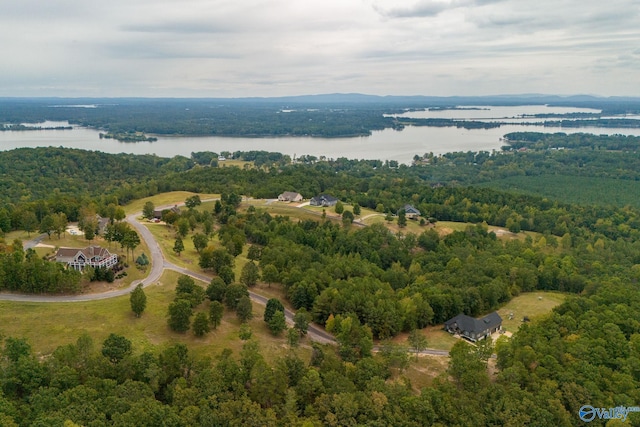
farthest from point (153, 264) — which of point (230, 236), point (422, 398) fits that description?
point (422, 398)

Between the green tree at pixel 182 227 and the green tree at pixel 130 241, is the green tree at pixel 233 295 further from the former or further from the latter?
the green tree at pixel 182 227

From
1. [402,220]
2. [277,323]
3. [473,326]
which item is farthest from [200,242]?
[402,220]

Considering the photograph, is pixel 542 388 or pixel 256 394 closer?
pixel 256 394

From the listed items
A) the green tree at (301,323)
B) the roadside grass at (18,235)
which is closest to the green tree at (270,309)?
the green tree at (301,323)

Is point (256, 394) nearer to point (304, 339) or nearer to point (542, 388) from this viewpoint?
point (304, 339)

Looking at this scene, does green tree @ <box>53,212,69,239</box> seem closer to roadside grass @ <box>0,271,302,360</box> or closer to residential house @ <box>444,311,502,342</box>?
roadside grass @ <box>0,271,302,360</box>
